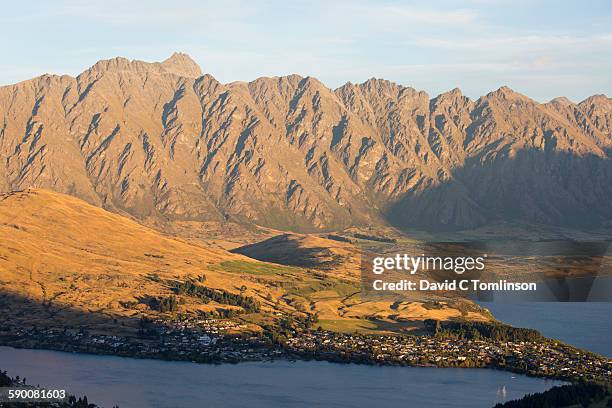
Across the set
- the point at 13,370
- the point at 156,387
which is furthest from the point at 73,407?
the point at 13,370

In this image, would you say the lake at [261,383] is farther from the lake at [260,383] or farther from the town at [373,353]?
the town at [373,353]

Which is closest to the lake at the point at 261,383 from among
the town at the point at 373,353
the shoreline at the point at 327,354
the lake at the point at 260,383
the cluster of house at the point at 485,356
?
the lake at the point at 260,383

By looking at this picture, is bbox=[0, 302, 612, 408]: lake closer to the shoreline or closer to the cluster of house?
the shoreline

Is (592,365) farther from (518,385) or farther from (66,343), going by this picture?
(66,343)

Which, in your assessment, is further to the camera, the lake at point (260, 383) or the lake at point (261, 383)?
the lake at point (260, 383)

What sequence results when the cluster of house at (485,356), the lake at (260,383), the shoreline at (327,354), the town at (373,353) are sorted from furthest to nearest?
1. the shoreline at (327,354)
2. the town at (373,353)
3. the cluster of house at (485,356)
4. the lake at (260,383)

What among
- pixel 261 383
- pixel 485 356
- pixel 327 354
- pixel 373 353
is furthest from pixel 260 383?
pixel 485 356

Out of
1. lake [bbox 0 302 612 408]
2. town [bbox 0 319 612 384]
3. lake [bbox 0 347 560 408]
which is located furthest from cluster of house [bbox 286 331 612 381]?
lake [bbox 0 302 612 408]

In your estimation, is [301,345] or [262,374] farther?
[301,345]

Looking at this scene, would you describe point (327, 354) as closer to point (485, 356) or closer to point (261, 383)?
point (261, 383)

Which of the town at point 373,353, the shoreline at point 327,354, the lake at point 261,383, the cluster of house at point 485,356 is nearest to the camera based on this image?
the lake at point 261,383
